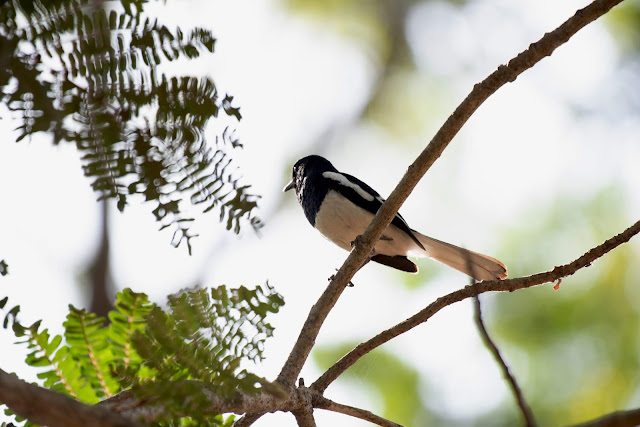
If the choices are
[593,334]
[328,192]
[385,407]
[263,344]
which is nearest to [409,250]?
[328,192]

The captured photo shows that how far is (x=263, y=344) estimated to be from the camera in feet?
3.31

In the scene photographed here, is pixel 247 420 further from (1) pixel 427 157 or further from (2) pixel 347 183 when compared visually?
(2) pixel 347 183

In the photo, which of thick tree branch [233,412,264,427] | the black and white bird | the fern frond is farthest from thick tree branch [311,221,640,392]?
the black and white bird

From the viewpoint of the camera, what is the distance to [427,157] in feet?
6.73

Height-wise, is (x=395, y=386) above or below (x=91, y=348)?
above

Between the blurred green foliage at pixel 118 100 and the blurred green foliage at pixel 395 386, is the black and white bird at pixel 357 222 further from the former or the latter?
the blurred green foliage at pixel 118 100

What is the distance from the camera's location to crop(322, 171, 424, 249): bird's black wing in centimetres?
410

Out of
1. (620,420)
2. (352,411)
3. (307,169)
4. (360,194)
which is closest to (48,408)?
(620,420)

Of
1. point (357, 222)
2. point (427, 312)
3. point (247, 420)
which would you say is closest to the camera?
point (247, 420)

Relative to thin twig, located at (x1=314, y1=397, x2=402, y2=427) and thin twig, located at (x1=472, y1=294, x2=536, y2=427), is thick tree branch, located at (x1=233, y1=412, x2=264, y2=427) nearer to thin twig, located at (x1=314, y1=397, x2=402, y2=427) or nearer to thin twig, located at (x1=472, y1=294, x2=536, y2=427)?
thin twig, located at (x1=314, y1=397, x2=402, y2=427)

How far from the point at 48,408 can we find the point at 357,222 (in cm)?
329

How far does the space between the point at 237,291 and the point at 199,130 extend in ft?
0.82

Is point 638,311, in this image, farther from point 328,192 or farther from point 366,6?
point 366,6

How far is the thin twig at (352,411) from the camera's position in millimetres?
1976
